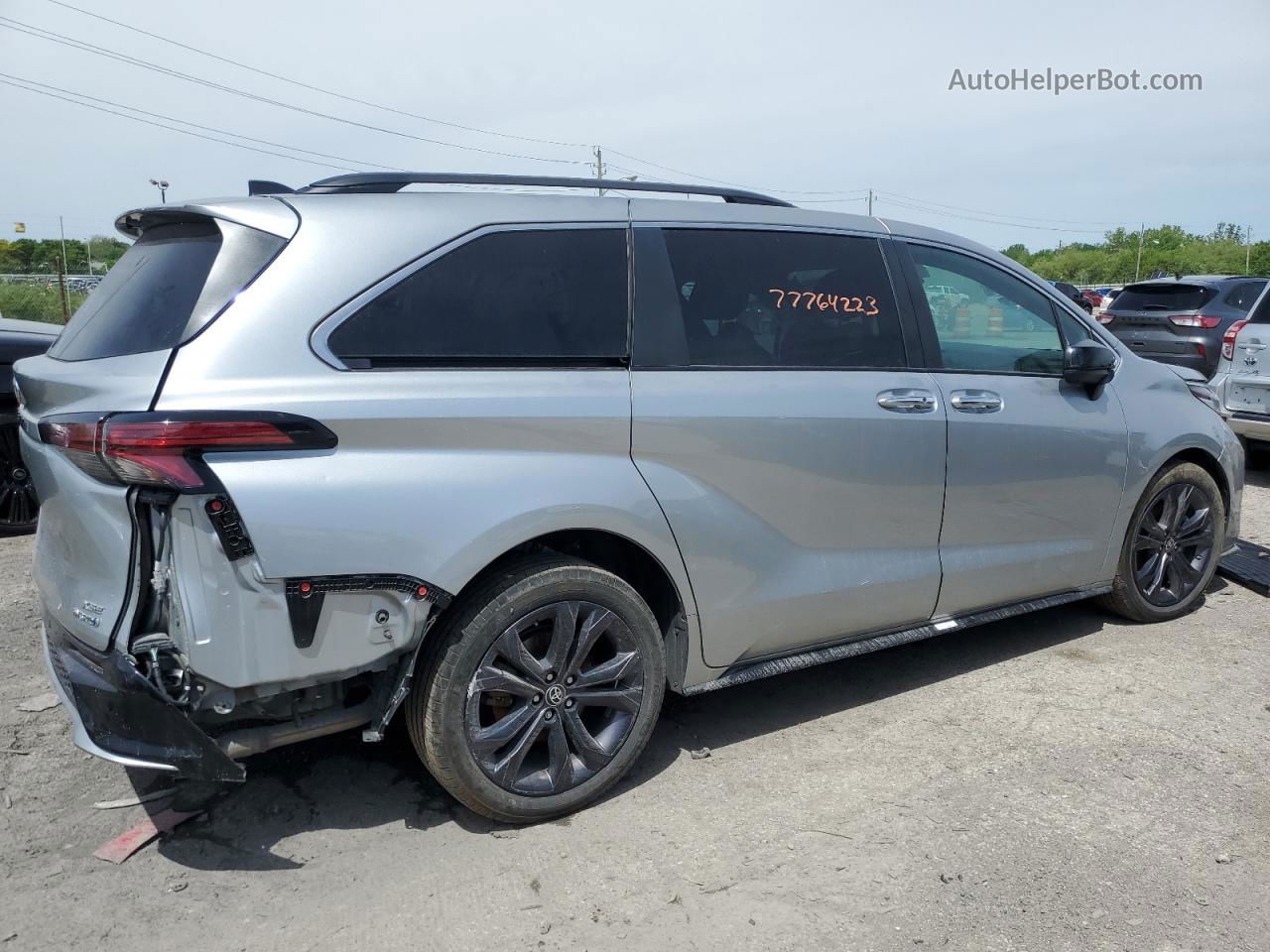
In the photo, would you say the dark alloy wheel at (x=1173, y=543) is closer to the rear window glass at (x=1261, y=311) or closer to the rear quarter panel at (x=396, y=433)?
the rear quarter panel at (x=396, y=433)

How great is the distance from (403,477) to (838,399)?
1.64m

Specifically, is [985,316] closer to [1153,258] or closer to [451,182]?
[451,182]

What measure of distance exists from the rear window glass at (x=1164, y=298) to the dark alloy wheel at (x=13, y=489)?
11.5 meters

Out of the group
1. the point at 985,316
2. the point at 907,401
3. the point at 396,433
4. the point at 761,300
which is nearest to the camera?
the point at 396,433

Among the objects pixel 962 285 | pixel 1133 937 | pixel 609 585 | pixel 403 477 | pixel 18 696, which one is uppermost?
pixel 962 285

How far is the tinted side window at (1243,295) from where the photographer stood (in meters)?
11.3

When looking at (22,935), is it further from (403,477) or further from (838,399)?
(838,399)

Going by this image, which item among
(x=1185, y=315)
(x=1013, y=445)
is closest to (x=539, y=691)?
(x=1013, y=445)

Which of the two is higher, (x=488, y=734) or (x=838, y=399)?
(x=838, y=399)

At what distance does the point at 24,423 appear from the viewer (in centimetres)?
306

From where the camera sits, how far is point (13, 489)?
6137 mm

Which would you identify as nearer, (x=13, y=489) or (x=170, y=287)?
(x=170, y=287)

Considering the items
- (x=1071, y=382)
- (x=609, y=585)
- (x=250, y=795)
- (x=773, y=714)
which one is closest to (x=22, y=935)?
(x=250, y=795)

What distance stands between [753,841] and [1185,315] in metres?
10.5
